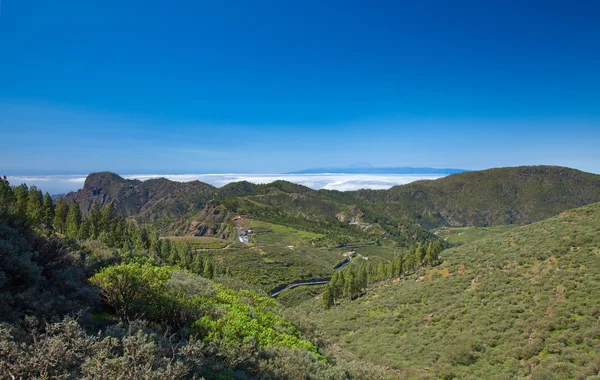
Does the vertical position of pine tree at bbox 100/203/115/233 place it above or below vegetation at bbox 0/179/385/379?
below

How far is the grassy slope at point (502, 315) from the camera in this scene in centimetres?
1750

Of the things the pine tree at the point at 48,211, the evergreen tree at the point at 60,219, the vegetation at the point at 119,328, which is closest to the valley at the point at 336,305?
the vegetation at the point at 119,328

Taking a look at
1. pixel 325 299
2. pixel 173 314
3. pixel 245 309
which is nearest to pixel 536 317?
pixel 245 309

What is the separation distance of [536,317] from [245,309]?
68.4ft

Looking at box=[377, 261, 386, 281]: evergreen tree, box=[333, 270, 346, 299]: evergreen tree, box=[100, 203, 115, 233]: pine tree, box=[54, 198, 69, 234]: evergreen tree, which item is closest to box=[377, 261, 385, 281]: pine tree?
box=[377, 261, 386, 281]: evergreen tree

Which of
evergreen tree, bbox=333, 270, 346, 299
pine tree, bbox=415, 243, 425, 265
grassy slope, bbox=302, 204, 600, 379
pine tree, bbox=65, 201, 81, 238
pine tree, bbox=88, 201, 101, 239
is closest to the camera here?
grassy slope, bbox=302, 204, 600, 379

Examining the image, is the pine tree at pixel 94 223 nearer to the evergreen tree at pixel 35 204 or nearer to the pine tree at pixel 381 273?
the evergreen tree at pixel 35 204

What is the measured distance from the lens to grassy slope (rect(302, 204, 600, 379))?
689 inches

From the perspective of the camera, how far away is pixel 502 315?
23.1m

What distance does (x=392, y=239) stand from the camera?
174 meters

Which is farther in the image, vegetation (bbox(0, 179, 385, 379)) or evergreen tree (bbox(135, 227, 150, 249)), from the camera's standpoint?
evergreen tree (bbox(135, 227, 150, 249))

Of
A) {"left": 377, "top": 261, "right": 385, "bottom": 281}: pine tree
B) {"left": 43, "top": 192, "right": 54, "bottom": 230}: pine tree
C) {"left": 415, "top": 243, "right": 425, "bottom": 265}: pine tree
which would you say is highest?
{"left": 43, "top": 192, "right": 54, "bottom": 230}: pine tree

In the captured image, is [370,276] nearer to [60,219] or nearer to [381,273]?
[381,273]

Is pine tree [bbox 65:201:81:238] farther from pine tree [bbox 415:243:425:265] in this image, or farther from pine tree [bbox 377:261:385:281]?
pine tree [bbox 415:243:425:265]
